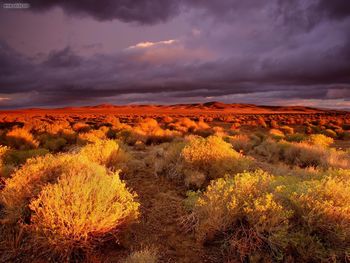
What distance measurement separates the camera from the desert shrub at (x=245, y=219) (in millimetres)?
4723

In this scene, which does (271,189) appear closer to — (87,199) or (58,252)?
(87,199)

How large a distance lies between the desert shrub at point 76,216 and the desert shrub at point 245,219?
4.20 feet

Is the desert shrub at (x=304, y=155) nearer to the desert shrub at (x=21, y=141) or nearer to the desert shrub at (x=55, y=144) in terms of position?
the desert shrub at (x=55, y=144)

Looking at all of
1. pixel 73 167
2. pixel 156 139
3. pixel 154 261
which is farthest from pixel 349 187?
pixel 156 139

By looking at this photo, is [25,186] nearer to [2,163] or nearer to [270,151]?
[2,163]

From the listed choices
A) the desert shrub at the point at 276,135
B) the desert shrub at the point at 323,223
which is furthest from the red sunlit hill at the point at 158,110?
the desert shrub at the point at 323,223

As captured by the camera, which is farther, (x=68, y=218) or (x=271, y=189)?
(x=271, y=189)

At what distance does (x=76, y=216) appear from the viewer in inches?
173

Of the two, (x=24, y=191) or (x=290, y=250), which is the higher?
(x=24, y=191)

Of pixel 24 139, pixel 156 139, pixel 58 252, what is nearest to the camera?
pixel 58 252

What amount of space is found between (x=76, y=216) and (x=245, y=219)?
104 inches

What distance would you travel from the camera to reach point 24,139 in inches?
545

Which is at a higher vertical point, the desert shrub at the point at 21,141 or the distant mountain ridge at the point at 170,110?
the desert shrub at the point at 21,141

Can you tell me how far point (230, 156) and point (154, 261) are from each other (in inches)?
188
